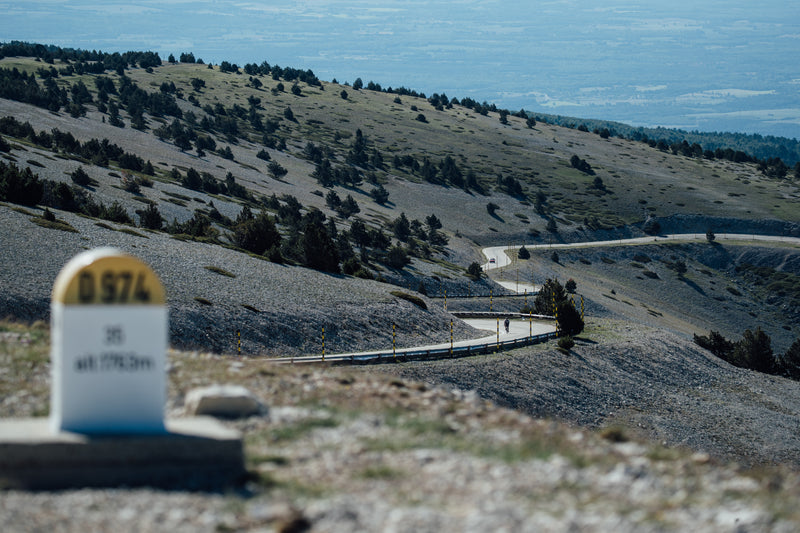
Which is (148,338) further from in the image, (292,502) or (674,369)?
(674,369)

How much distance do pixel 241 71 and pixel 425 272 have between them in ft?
424

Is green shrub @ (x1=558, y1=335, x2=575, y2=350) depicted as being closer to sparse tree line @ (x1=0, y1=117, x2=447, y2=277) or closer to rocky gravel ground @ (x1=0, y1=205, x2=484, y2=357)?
rocky gravel ground @ (x1=0, y1=205, x2=484, y2=357)

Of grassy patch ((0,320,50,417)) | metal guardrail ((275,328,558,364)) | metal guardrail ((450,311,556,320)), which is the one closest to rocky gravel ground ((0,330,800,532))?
grassy patch ((0,320,50,417))

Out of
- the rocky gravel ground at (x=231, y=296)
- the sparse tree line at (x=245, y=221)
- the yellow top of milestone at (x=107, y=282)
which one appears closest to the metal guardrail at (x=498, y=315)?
the rocky gravel ground at (x=231, y=296)

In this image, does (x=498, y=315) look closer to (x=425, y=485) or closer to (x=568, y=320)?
(x=568, y=320)

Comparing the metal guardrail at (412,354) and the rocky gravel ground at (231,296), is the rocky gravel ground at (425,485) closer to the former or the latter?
the metal guardrail at (412,354)

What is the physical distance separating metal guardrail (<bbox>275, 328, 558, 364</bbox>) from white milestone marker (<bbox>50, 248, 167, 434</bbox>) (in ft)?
69.5

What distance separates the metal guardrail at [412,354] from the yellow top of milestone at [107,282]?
21.5 meters

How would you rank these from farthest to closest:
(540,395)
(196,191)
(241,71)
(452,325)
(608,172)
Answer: (241,71), (608,172), (196,191), (452,325), (540,395)

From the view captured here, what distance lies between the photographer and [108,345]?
9.29 meters

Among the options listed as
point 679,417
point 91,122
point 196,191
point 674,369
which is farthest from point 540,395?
point 91,122

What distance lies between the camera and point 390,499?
29.2 feet

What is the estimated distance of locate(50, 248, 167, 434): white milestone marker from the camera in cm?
912

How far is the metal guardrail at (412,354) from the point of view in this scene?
33466 millimetres
